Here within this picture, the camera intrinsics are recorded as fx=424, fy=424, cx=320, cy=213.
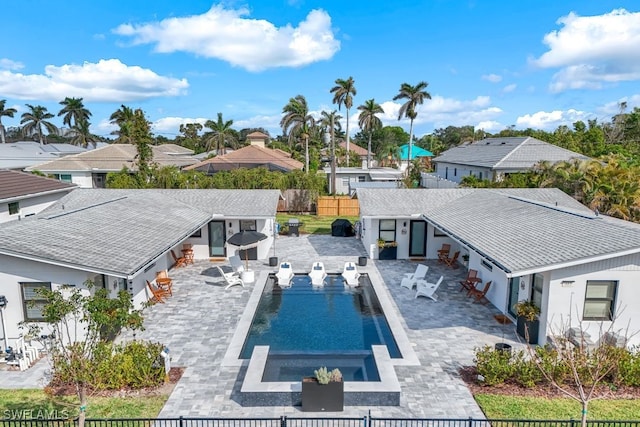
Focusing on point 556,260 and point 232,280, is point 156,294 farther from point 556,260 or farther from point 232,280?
point 556,260

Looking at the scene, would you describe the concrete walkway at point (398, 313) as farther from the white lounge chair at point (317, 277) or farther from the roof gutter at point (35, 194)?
the roof gutter at point (35, 194)

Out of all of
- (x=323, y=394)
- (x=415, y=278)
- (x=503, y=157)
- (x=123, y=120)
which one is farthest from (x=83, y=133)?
(x=323, y=394)

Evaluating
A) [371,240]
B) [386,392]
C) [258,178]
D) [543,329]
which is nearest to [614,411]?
[543,329]

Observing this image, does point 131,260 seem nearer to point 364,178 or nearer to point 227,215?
point 227,215

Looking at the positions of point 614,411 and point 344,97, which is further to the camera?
point 344,97

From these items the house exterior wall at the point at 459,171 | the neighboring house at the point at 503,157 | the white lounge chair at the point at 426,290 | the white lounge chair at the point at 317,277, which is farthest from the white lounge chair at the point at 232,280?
the house exterior wall at the point at 459,171

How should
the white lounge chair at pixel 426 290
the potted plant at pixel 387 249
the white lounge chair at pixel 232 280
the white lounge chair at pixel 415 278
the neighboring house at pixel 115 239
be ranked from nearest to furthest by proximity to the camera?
the neighboring house at pixel 115 239 < the white lounge chair at pixel 426 290 < the white lounge chair at pixel 415 278 < the white lounge chair at pixel 232 280 < the potted plant at pixel 387 249

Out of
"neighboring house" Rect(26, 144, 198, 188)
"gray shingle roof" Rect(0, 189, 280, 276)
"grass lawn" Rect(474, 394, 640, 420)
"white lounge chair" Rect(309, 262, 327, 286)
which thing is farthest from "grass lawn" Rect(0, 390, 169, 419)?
"neighboring house" Rect(26, 144, 198, 188)
